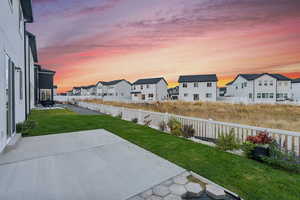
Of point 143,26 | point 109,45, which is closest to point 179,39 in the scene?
point 143,26

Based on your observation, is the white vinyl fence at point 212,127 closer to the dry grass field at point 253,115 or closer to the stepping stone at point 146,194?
the stepping stone at point 146,194

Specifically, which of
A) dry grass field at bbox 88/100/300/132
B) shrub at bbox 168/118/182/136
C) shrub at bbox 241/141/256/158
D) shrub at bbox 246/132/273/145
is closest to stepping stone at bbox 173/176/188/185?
shrub at bbox 241/141/256/158

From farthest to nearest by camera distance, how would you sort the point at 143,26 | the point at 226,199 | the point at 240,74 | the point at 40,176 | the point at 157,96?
the point at 157,96 → the point at 240,74 → the point at 143,26 → the point at 40,176 → the point at 226,199

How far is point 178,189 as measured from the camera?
2.37 m

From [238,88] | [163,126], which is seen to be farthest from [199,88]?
[163,126]

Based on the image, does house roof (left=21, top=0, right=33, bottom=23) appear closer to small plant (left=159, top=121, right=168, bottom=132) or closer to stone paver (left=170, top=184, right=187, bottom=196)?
small plant (left=159, top=121, right=168, bottom=132)

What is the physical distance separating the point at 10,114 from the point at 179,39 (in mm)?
11649

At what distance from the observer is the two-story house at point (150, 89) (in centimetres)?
3938

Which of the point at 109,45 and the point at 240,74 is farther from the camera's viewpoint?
the point at 240,74

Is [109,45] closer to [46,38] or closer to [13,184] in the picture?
[46,38]

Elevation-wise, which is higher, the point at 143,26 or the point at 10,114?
the point at 143,26

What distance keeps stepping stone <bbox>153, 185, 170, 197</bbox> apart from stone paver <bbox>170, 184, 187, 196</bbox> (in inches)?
3.4

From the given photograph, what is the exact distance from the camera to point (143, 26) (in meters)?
11.4

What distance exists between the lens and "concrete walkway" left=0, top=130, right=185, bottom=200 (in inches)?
86.3
